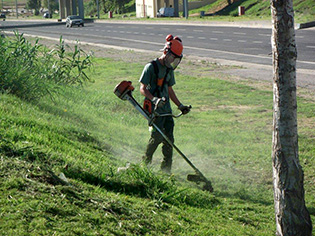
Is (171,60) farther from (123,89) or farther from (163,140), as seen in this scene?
(163,140)

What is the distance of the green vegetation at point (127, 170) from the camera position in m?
3.88

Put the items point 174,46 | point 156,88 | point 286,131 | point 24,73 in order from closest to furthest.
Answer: point 286,131, point 174,46, point 156,88, point 24,73

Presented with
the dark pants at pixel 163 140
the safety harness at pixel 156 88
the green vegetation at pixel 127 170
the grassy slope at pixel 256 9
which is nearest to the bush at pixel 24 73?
the green vegetation at pixel 127 170

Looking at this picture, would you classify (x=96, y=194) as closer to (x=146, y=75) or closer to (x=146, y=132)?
(x=146, y=75)

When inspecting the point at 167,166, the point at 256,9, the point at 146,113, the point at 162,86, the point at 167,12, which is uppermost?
the point at 167,12

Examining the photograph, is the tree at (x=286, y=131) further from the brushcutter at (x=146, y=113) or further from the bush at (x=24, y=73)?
the bush at (x=24, y=73)

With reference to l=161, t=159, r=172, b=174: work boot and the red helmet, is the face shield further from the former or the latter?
l=161, t=159, r=172, b=174: work boot

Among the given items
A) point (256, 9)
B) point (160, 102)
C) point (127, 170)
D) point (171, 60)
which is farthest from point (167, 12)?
point (127, 170)

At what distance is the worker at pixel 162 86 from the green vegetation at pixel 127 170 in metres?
0.36

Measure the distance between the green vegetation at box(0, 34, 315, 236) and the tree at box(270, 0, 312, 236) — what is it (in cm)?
38

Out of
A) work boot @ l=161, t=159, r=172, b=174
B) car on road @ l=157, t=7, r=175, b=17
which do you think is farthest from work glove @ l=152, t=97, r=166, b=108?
car on road @ l=157, t=7, r=175, b=17

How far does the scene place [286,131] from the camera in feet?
14.1

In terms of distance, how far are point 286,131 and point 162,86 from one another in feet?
6.73

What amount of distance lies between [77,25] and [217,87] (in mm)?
41588
